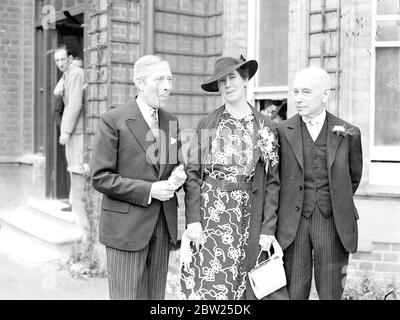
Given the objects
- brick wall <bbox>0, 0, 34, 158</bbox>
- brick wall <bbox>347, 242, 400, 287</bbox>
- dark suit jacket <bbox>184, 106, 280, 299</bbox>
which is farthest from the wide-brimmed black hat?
brick wall <bbox>0, 0, 34, 158</bbox>

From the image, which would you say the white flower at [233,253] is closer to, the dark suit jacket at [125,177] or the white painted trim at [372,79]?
the dark suit jacket at [125,177]

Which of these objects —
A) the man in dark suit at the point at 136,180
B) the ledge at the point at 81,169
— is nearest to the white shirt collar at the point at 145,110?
the man in dark suit at the point at 136,180

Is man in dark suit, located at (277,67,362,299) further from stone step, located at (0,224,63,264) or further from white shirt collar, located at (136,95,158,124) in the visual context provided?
stone step, located at (0,224,63,264)

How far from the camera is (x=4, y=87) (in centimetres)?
938

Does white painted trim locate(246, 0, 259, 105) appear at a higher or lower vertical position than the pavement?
higher

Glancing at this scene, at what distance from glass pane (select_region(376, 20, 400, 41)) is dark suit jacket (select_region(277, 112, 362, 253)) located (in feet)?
6.67

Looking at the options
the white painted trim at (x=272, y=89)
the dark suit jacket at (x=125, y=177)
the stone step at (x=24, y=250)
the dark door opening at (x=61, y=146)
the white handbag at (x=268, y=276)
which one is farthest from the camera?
the dark door opening at (x=61, y=146)

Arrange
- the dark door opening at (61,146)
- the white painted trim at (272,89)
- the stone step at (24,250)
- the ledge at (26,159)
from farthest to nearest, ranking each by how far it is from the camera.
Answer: the ledge at (26,159) < the dark door opening at (61,146) < the stone step at (24,250) < the white painted trim at (272,89)

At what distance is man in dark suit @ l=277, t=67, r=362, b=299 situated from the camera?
3373mm

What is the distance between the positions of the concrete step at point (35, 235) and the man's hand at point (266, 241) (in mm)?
3557

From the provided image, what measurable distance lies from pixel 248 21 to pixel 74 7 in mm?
2609

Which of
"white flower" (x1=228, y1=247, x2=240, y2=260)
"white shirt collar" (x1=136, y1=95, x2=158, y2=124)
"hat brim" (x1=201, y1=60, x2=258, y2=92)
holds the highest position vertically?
"hat brim" (x1=201, y1=60, x2=258, y2=92)

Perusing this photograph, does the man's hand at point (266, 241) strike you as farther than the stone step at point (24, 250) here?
No

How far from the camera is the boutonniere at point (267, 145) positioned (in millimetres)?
3377
